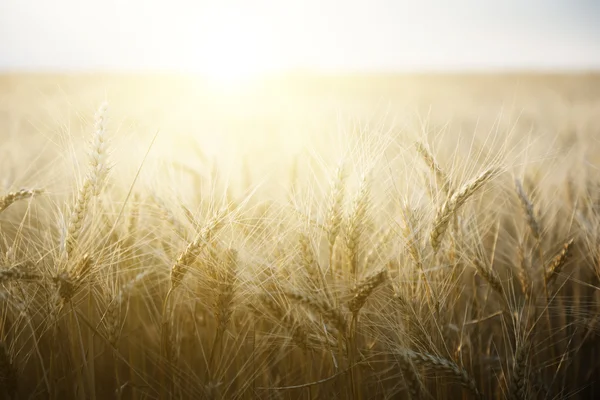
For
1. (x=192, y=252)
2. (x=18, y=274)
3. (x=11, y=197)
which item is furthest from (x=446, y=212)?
(x=11, y=197)

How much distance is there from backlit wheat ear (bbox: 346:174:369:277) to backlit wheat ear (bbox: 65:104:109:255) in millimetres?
772

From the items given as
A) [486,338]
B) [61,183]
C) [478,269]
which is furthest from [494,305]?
[61,183]

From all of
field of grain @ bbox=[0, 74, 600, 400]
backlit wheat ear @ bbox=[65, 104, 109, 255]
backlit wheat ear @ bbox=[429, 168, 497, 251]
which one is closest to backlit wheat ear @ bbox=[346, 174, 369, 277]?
field of grain @ bbox=[0, 74, 600, 400]

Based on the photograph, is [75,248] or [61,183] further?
[61,183]

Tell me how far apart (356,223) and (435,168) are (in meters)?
0.42

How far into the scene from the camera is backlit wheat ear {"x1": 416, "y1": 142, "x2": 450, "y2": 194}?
157 cm

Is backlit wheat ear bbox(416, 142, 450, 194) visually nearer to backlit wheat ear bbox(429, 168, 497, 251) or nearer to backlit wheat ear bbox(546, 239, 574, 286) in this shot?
backlit wheat ear bbox(429, 168, 497, 251)

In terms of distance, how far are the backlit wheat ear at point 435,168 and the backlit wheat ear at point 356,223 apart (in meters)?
0.34

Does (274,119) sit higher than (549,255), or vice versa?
(274,119)

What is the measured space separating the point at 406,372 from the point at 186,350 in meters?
1.12

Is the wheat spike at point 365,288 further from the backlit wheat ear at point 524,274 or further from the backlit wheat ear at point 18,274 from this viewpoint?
the backlit wheat ear at point 18,274

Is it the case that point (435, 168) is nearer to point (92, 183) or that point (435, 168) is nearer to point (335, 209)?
point (335, 209)

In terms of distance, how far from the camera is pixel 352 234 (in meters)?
1.34

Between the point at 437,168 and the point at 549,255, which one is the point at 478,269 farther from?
the point at 549,255
